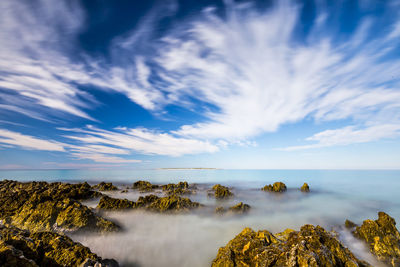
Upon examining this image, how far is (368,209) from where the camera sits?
86.3 feet

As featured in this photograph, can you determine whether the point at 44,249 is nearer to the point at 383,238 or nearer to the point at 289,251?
the point at 289,251

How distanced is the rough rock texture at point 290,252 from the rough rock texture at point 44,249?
6.36 meters

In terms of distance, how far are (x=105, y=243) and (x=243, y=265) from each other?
35.2ft

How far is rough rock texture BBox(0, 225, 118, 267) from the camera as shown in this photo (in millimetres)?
6416

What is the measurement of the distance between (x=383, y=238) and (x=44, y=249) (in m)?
21.3

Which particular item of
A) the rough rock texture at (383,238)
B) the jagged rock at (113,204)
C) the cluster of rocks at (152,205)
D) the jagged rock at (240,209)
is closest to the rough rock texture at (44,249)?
the jagged rock at (113,204)

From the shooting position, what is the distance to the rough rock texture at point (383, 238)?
Result: 11.8 m

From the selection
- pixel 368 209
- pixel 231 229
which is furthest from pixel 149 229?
pixel 368 209

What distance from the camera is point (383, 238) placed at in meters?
12.9

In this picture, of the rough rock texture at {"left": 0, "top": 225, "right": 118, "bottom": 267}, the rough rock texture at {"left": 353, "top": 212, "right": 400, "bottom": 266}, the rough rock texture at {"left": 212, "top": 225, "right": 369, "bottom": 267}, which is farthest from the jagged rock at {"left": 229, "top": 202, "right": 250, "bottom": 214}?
the rough rock texture at {"left": 0, "top": 225, "right": 118, "bottom": 267}

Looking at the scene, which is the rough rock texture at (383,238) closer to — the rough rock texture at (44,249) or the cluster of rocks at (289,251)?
the cluster of rocks at (289,251)

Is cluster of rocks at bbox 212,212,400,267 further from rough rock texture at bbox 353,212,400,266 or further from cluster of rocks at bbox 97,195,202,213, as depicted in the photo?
cluster of rocks at bbox 97,195,202,213

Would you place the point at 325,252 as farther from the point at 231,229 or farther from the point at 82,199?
the point at 82,199

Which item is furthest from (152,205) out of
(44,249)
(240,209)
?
(44,249)
